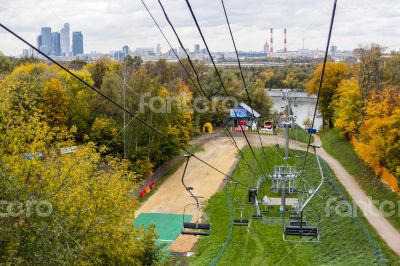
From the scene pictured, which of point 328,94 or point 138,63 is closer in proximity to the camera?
point 328,94

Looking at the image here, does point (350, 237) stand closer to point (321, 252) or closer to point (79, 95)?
point (321, 252)

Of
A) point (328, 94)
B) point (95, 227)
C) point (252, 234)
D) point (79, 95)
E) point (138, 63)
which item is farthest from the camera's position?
point (138, 63)

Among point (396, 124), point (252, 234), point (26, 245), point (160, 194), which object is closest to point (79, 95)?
point (160, 194)

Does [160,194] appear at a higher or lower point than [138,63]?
lower

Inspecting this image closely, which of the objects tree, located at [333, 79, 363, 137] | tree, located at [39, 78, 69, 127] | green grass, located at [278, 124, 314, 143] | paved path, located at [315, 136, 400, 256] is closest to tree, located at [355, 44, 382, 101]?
tree, located at [333, 79, 363, 137]

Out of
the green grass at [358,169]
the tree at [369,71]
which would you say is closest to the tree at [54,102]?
the green grass at [358,169]

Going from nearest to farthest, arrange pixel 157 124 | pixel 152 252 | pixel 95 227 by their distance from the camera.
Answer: pixel 95 227 < pixel 152 252 < pixel 157 124

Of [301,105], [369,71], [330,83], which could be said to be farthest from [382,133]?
[301,105]

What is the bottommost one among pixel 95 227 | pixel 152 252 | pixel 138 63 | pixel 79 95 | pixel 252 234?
pixel 252 234
